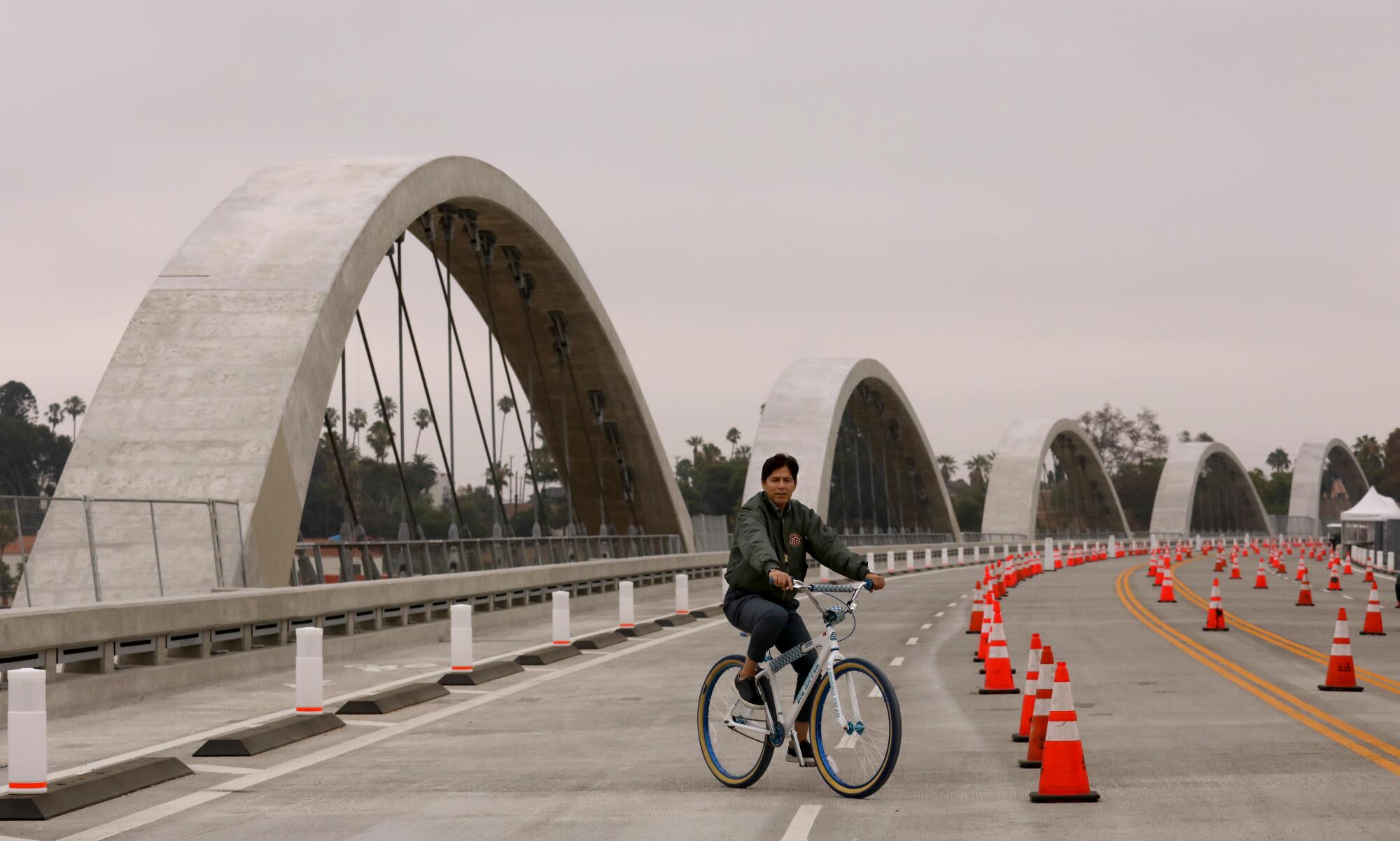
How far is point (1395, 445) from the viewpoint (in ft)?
602

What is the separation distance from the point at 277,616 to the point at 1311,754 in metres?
10.9

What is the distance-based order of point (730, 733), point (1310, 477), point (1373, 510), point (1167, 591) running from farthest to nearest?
point (1310, 477) → point (1373, 510) → point (1167, 591) → point (730, 733)

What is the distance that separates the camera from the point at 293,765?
34.9 ft

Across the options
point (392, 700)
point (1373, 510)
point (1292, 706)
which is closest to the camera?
point (1292, 706)

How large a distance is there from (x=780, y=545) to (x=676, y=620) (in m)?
18.4

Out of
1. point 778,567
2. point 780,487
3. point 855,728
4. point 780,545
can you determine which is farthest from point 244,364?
point 855,728

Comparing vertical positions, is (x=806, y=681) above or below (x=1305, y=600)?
above

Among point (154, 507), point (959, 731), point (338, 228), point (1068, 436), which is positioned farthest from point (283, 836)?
point (1068, 436)

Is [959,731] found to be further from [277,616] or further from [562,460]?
[562,460]

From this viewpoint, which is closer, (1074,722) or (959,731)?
(1074,722)

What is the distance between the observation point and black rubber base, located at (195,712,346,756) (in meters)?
11.1

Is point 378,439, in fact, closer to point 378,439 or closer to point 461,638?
point 378,439

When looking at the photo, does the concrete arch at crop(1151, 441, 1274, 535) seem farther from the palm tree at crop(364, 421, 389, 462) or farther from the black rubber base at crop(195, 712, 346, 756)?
the black rubber base at crop(195, 712, 346, 756)

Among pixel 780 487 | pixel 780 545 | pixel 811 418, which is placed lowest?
pixel 780 545
